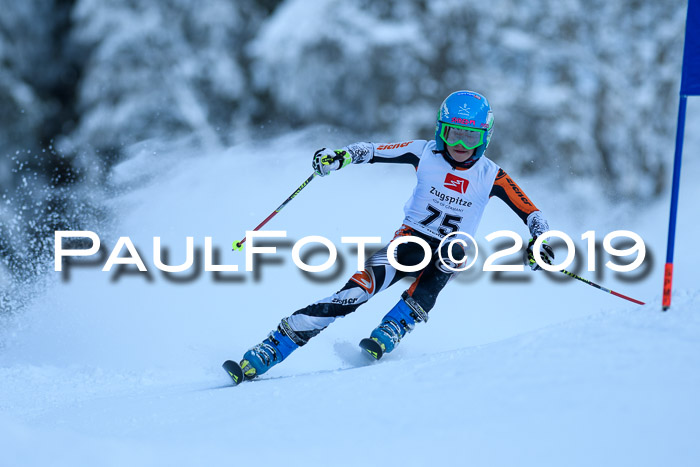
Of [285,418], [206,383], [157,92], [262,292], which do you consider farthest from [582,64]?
[285,418]

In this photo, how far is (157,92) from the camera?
1168cm

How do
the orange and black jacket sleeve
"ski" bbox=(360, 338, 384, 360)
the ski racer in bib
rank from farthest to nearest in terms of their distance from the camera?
"ski" bbox=(360, 338, 384, 360) → the orange and black jacket sleeve → the ski racer in bib

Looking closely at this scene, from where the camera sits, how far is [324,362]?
4.63m

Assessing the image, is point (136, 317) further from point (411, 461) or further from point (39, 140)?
point (39, 140)

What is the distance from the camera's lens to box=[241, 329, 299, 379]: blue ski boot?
12.8ft

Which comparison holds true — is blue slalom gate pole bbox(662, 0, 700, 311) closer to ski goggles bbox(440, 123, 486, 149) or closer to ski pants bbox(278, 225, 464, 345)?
ski goggles bbox(440, 123, 486, 149)

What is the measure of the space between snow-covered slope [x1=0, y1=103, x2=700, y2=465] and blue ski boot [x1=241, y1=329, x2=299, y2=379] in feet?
0.47

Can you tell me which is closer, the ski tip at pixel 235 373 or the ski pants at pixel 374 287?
the ski tip at pixel 235 373

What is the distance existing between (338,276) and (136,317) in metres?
1.93

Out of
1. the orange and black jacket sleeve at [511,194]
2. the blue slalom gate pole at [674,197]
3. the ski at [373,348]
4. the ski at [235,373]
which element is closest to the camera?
the blue slalom gate pole at [674,197]

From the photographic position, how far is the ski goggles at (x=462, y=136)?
12.9 ft

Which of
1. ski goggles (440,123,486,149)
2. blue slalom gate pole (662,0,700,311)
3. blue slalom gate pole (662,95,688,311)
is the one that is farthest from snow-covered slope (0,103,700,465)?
ski goggles (440,123,486,149)

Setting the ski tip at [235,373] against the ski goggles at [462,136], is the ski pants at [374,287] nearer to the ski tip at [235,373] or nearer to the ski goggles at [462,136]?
the ski tip at [235,373]

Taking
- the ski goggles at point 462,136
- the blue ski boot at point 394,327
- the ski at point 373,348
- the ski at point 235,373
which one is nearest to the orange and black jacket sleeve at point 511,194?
the ski goggles at point 462,136
